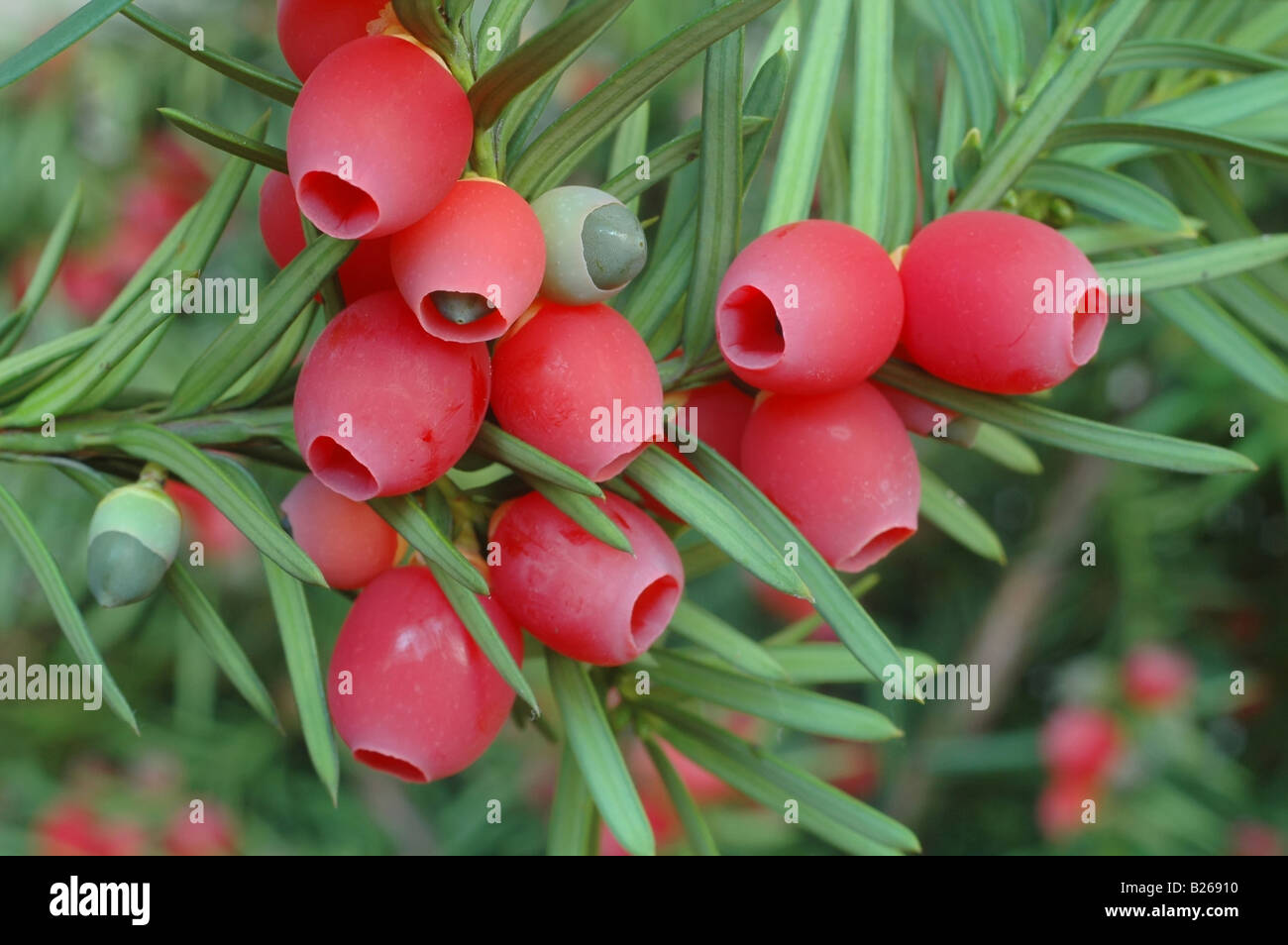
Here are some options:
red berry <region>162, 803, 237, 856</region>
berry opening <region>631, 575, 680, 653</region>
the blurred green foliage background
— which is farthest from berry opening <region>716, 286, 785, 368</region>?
red berry <region>162, 803, 237, 856</region>

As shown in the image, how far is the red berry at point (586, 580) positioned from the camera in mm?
Result: 433

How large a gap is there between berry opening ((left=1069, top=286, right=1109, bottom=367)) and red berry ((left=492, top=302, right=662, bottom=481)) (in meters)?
0.18

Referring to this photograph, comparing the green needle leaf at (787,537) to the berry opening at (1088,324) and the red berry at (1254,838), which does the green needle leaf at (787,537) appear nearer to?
the berry opening at (1088,324)

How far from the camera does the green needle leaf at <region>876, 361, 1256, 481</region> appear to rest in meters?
0.47

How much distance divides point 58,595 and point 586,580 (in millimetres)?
227

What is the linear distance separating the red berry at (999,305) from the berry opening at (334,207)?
23 centimetres

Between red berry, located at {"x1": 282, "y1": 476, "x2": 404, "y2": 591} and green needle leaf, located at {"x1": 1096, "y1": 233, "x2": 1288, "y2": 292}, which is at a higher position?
green needle leaf, located at {"x1": 1096, "y1": 233, "x2": 1288, "y2": 292}

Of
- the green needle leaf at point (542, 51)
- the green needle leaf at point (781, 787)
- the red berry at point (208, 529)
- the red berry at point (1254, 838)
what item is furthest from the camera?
the red berry at point (1254, 838)

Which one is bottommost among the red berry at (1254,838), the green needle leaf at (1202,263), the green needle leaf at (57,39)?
the red berry at (1254,838)

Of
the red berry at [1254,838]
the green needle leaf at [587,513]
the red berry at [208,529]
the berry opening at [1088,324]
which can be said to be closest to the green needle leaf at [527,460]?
the green needle leaf at [587,513]

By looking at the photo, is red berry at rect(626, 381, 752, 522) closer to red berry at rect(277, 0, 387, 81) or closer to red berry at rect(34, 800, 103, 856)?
red berry at rect(277, 0, 387, 81)

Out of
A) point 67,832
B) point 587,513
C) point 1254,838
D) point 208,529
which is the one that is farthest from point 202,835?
point 1254,838

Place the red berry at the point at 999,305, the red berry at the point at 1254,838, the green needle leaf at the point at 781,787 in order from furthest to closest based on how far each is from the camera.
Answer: the red berry at the point at 1254,838 → the green needle leaf at the point at 781,787 → the red berry at the point at 999,305
